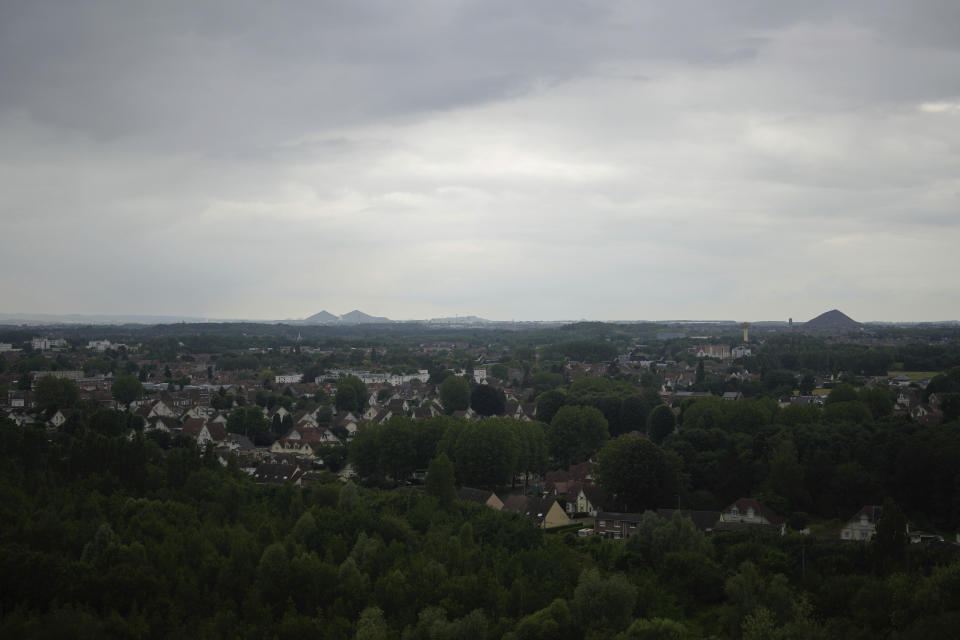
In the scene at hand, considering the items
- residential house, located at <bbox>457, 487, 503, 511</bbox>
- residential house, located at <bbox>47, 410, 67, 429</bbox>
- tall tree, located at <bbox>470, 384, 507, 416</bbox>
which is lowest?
residential house, located at <bbox>457, 487, 503, 511</bbox>

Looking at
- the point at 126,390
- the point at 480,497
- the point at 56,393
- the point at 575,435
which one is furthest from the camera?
the point at 126,390

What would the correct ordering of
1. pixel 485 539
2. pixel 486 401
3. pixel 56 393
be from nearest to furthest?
pixel 485 539 → pixel 56 393 → pixel 486 401

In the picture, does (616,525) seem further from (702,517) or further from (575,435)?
(575,435)

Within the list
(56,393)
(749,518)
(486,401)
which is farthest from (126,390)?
(749,518)

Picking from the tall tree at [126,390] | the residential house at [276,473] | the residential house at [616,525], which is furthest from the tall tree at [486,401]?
the residential house at [616,525]

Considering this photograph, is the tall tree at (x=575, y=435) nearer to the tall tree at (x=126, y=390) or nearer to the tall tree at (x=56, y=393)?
the tall tree at (x=56, y=393)

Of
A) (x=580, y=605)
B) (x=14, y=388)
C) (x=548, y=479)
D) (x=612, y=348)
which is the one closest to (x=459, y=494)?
(x=548, y=479)

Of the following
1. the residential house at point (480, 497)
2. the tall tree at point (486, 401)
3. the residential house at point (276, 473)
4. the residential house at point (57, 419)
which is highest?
the tall tree at point (486, 401)

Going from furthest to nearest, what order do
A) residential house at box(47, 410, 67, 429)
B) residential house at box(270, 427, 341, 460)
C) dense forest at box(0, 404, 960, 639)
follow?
1. residential house at box(47, 410, 67, 429)
2. residential house at box(270, 427, 341, 460)
3. dense forest at box(0, 404, 960, 639)

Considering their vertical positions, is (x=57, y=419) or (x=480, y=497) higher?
(x=57, y=419)

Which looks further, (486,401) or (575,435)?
(486,401)

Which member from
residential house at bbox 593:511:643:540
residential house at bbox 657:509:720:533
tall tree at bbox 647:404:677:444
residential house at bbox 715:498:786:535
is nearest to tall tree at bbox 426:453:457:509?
residential house at bbox 593:511:643:540

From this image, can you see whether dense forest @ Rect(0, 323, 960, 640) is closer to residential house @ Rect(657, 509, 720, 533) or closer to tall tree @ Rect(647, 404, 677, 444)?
tall tree @ Rect(647, 404, 677, 444)
